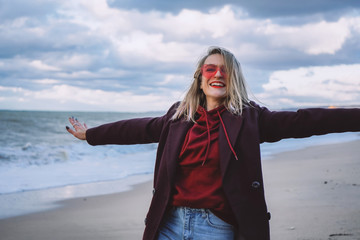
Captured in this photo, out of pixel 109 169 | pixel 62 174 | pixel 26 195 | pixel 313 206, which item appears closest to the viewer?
pixel 313 206

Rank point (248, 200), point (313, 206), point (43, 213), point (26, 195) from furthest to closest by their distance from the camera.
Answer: point (26, 195), point (43, 213), point (313, 206), point (248, 200)

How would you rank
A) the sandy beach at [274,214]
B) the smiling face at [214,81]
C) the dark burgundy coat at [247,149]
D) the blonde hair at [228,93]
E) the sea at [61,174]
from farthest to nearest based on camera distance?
the sea at [61,174] < the sandy beach at [274,214] < the smiling face at [214,81] < the blonde hair at [228,93] < the dark burgundy coat at [247,149]

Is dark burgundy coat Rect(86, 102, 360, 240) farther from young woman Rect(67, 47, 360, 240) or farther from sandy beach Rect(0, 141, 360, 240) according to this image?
sandy beach Rect(0, 141, 360, 240)

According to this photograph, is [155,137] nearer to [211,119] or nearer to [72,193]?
[211,119]

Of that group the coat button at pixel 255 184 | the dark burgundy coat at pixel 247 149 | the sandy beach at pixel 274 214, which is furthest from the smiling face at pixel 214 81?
the sandy beach at pixel 274 214

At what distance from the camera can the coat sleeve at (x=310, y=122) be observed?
2680mm

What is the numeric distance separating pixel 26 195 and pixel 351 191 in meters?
6.05

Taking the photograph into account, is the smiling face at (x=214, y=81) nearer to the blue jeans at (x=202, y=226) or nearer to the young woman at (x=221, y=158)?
the young woman at (x=221, y=158)

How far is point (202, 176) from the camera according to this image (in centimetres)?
265

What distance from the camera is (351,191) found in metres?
7.00

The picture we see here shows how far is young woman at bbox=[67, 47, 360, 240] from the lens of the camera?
2.61m

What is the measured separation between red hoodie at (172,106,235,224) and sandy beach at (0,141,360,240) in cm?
274

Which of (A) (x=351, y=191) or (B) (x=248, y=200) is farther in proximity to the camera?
(A) (x=351, y=191)

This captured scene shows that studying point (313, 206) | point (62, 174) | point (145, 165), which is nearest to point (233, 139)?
point (313, 206)
